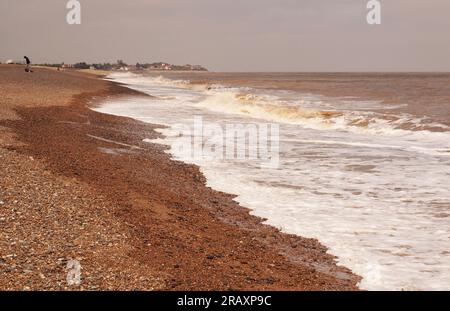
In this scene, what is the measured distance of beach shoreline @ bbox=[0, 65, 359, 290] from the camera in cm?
654

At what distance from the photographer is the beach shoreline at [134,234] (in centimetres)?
654

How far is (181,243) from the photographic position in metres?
8.18

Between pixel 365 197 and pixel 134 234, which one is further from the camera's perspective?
pixel 365 197

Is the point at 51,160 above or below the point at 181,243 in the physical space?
above

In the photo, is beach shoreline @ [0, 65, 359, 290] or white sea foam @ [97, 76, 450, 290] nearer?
beach shoreline @ [0, 65, 359, 290]

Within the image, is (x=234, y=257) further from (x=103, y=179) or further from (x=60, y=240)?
(x=103, y=179)

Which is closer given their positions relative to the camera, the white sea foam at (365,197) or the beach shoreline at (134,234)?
the beach shoreline at (134,234)

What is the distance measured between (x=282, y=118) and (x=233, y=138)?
1306cm

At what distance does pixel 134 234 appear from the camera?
8164 mm
